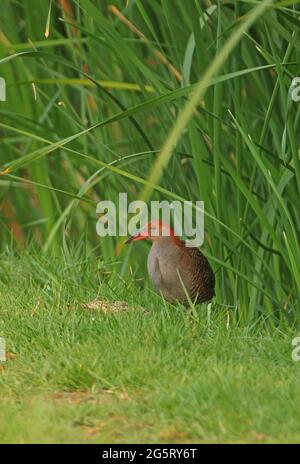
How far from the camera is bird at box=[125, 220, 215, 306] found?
4.84 meters

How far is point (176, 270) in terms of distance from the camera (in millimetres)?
4852

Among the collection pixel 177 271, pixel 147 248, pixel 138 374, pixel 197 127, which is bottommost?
pixel 138 374

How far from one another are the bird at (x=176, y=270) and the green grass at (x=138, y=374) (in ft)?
0.25

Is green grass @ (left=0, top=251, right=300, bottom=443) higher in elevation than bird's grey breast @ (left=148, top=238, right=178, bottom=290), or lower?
lower

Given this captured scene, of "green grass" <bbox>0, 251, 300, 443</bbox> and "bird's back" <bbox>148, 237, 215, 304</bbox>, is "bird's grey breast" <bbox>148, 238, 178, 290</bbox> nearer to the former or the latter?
"bird's back" <bbox>148, 237, 215, 304</bbox>

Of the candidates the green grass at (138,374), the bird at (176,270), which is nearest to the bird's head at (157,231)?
the bird at (176,270)

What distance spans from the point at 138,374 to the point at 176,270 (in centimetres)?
89

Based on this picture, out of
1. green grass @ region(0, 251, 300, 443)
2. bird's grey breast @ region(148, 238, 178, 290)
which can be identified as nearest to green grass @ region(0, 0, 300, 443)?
green grass @ region(0, 251, 300, 443)

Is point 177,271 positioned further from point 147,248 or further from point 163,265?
point 147,248

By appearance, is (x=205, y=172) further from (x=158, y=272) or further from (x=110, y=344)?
(x=110, y=344)

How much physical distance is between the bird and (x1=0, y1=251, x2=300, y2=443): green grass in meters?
0.08

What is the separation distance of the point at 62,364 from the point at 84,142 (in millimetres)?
1873

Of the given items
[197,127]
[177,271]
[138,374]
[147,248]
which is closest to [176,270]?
[177,271]
